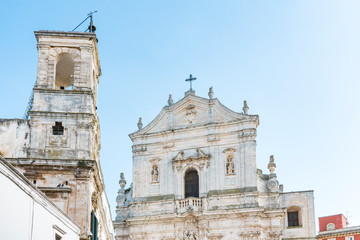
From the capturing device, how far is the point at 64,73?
29.2 m

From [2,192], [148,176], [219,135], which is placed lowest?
[2,192]

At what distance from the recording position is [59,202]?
23156 mm

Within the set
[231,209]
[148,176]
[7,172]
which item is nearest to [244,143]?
[231,209]

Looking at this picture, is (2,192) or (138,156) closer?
(2,192)

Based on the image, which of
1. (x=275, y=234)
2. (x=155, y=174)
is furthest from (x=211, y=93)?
(x=275, y=234)

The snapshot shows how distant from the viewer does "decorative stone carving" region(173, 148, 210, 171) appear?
113 ft

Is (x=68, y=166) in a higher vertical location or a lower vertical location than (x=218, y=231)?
higher

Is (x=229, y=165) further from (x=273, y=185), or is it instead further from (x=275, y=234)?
(x=275, y=234)

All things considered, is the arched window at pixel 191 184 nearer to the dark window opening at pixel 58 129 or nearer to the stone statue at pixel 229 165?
the stone statue at pixel 229 165

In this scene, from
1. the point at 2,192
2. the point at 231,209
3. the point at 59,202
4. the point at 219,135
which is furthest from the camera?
the point at 219,135

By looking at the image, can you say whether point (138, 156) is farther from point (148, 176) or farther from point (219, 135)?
point (219, 135)

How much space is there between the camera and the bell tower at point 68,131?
76.9ft

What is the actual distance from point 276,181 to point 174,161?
256 inches

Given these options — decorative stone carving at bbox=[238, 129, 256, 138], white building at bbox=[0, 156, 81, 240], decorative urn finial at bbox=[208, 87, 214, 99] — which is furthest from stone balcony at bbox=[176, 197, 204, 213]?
white building at bbox=[0, 156, 81, 240]
